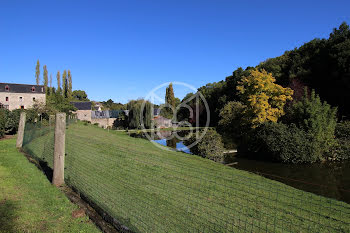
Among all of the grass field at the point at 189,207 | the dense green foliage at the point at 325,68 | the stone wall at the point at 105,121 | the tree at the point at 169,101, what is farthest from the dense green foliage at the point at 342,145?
the tree at the point at 169,101

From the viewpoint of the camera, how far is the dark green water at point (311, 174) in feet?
31.0

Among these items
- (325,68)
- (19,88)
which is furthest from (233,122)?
(19,88)

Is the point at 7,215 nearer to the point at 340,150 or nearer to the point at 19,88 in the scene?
the point at 340,150

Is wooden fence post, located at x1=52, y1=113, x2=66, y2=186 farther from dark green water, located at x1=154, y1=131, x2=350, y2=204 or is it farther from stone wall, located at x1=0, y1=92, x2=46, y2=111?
stone wall, located at x1=0, y1=92, x2=46, y2=111

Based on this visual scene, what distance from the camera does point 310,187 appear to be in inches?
386

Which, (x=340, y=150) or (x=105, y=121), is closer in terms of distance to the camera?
(x=340, y=150)

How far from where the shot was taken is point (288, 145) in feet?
48.3

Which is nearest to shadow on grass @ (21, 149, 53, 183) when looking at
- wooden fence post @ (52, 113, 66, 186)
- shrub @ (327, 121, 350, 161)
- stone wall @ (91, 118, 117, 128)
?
wooden fence post @ (52, 113, 66, 186)

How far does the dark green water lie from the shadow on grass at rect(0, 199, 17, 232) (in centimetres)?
833

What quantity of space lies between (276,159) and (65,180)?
14.2 m

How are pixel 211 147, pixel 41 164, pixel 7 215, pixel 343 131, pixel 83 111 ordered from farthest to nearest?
pixel 83 111
pixel 343 131
pixel 211 147
pixel 41 164
pixel 7 215

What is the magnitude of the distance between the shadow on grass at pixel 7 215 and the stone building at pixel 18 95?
47744mm

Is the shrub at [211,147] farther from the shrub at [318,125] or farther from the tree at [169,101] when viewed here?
the tree at [169,101]

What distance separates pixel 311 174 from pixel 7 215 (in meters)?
13.5
